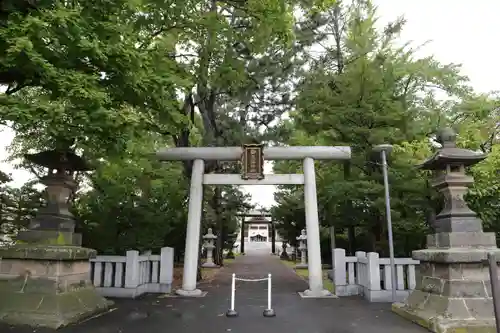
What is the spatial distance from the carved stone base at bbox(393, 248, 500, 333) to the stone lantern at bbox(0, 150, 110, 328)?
6918 mm

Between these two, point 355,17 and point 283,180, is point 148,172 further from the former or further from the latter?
point 355,17

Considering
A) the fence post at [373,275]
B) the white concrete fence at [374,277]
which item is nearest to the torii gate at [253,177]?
the white concrete fence at [374,277]

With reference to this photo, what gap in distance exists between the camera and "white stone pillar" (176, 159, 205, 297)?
36.7ft

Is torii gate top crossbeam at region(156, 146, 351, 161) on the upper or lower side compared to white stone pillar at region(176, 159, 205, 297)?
upper

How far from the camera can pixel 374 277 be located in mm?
10148

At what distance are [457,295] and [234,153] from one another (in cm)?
755

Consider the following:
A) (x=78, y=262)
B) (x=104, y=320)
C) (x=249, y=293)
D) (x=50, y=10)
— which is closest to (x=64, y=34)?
(x=50, y=10)

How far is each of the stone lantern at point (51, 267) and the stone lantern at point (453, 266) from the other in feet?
22.9

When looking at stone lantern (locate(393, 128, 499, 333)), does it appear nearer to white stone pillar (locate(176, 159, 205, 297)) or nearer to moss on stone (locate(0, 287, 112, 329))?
white stone pillar (locate(176, 159, 205, 297))

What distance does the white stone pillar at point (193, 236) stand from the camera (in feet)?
36.7

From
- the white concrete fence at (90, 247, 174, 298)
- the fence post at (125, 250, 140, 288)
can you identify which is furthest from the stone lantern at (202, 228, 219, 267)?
the fence post at (125, 250, 140, 288)

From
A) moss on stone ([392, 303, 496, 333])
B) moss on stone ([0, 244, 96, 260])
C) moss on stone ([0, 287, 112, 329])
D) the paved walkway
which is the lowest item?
the paved walkway

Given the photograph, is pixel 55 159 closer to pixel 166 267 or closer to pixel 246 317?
pixel 166 267

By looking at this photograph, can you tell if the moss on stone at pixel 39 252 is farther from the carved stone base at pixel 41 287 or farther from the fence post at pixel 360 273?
the fence post at pixel 360 273
